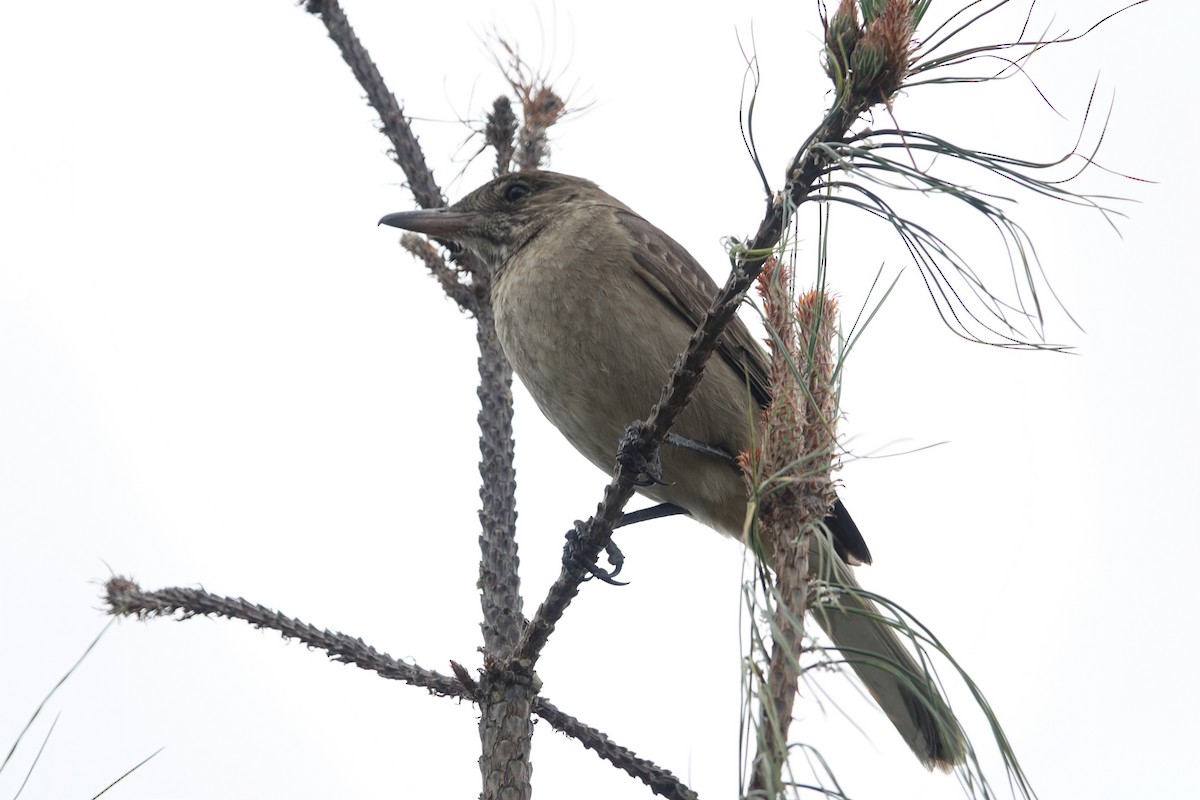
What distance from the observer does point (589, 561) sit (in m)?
3.06

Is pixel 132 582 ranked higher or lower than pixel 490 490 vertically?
lower

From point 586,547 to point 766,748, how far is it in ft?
5.27

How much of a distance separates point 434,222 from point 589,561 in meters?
1.79

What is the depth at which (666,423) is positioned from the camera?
8.27 feet

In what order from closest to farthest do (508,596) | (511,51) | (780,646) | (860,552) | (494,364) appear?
(780,646), (508,596), (494,364), (511,51), (860,552)

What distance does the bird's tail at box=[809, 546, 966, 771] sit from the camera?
167 centimetres

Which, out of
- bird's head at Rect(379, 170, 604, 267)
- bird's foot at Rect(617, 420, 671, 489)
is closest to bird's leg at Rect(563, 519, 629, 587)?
bird's foot at Rect(617, 420, 671, 489)

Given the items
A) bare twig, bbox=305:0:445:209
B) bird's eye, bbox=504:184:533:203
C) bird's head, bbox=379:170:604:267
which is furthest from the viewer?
bird's eye, bbox=504:184:533:203

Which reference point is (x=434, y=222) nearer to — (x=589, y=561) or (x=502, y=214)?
(x=502, y=214)

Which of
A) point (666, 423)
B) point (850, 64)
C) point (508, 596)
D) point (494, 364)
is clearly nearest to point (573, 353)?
point (494, 364)

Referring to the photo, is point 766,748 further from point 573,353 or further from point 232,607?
point 573,353

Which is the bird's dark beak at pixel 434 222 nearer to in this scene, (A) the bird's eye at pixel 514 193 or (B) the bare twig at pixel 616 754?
(A) the bird's eye at pixel 514 193

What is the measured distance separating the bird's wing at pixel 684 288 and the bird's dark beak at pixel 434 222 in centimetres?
63

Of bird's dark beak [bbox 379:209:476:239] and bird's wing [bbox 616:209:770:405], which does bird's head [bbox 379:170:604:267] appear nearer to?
bird's dark beak [bbox 379:209:476:239]
